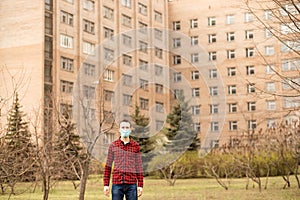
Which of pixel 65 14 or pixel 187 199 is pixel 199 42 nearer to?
pixel 65 14

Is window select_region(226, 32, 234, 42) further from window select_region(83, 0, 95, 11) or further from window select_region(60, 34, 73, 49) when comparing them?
window select_region(60, 34, 73, 49)

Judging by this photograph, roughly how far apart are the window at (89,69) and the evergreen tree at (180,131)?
8.19 meters

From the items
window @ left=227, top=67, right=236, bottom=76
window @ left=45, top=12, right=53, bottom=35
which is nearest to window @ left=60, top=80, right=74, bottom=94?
window @ left=45, top=12, right=53, bottom=35

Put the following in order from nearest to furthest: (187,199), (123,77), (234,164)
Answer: (187,199) < (234,164) < (123,77)

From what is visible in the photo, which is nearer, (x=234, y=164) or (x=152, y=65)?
(x=234, y=164)

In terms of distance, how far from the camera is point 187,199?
1989 cm

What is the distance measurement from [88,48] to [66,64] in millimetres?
4368

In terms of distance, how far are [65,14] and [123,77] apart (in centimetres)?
983

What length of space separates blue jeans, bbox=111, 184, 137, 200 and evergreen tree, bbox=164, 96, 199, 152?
36.8m

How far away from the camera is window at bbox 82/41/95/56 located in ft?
179

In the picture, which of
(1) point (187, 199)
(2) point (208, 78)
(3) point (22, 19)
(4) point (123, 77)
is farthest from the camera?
(2) point (208, 78)

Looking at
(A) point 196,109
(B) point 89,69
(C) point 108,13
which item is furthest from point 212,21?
(B) point 89,69

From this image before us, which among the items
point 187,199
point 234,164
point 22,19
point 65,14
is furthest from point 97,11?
point 187,199

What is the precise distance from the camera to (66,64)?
51438mm
